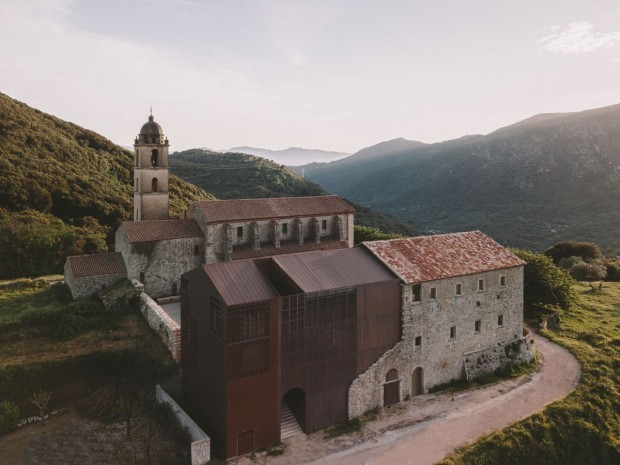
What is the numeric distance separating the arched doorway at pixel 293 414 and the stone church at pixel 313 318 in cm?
10

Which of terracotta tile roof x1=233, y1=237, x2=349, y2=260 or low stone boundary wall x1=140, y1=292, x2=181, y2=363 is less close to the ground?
terracotta tile roof x1=233, y1=237, x2=349, y2=260

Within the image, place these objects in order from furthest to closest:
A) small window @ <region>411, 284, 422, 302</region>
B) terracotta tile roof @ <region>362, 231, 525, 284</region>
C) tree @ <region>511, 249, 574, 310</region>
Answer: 1. tree @ <region>511, 249, 574, 310</region>
2. terracotta tile roof @ <region>362, 231, 525, 284</region>
3. small window @ <region>411, 284, 422, 302</region>

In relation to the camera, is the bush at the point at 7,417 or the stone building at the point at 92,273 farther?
Result: the stone building at the point at 92,273

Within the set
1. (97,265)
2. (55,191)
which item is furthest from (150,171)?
(55,191)

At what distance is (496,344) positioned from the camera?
31.1m

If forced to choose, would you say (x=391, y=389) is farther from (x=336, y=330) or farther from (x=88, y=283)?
(x=88, y=283)

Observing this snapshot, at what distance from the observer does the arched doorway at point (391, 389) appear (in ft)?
Result: 86.5

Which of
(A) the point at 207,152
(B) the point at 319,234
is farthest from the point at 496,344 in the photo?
(A) the point at 207,152

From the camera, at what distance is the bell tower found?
1581 inches

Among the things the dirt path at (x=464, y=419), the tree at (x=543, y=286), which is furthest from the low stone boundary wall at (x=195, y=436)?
the tree at (x=543, y=286)

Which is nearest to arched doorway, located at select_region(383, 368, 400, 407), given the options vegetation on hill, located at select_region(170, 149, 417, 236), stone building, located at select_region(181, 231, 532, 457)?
stone building, located at select_region(181, 231, 532, 457)

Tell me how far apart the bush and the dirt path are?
50.8 feet

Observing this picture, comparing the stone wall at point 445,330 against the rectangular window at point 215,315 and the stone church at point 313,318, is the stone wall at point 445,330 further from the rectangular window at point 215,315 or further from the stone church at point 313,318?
the rectangular window at point 215,315

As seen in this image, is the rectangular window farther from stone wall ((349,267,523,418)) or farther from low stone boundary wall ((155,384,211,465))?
stone wall ((349,267,523,418))
